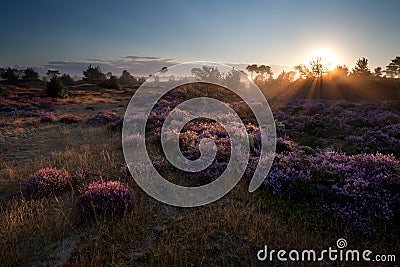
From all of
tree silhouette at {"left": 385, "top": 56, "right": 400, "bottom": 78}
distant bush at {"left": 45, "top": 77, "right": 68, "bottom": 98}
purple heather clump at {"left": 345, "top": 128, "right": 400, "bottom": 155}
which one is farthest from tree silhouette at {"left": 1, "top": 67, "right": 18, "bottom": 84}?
tree silhouette at {"left": 385, "top": 56, "right": 400, "bottom": 78}

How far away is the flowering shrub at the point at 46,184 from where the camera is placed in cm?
595

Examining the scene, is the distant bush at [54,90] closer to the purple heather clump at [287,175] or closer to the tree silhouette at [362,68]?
the purple heather clump at [287,175]

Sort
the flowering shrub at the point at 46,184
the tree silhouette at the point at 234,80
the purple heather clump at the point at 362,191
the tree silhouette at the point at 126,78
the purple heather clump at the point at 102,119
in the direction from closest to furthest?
the purple heather clump at the point at 362,191
the flowering shrub at the point at 46,184
the purple heather clump at the point at 102,119
the tree silhouette at the point at 234,80
the tree silhouette at the point at 126,78

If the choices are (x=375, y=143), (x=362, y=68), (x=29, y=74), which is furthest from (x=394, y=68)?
(x=29, y=74)

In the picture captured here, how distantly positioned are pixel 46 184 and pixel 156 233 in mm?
3393

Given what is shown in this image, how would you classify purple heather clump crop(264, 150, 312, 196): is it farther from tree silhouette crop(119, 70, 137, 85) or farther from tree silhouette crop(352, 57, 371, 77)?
tree silhouette crop(119, 70, 137, 85)

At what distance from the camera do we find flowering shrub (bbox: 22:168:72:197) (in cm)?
595

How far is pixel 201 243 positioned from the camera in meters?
4.29

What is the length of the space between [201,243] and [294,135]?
9.94m

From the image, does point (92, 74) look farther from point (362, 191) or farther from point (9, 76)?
point (362, 191)

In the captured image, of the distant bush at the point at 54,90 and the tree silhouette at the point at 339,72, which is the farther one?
the tree silhouette at the point at 339,72

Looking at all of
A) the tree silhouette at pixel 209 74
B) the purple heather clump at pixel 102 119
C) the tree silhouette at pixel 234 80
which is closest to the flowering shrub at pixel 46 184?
the purple heather clump at pixel 102 119

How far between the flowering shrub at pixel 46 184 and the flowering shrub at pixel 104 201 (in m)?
1.18

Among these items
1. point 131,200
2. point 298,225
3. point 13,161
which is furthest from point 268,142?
point 13,161
